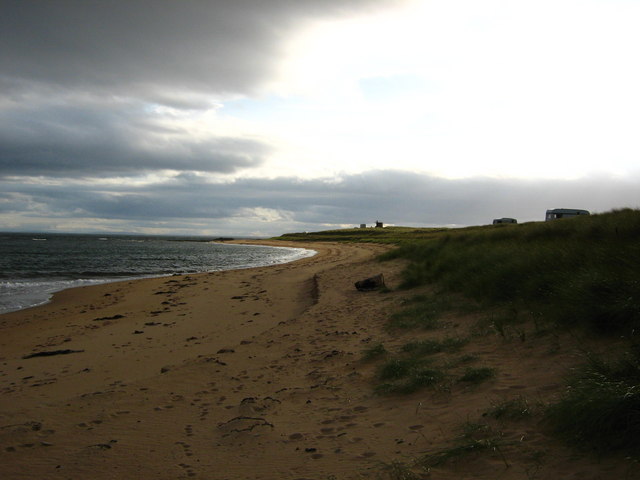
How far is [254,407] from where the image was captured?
18.2ft

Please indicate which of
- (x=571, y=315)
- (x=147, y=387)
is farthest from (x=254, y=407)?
(x=571, y=315)

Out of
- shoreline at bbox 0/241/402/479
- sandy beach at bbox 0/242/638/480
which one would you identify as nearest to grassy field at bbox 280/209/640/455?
sandy beach at bbox 0/242/638/480

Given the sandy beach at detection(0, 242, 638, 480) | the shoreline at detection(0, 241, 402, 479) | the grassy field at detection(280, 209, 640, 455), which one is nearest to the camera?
the grassy field at detection(280, 209, 640, 455)

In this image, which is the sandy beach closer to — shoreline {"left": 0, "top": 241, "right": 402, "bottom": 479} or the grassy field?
shoreline {"left": 0, "top": 241, "right": 402, "bottom": 479}

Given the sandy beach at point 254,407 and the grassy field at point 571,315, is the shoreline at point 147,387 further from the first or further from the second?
the grassy field at point 571,315

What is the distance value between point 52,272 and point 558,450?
114 ft

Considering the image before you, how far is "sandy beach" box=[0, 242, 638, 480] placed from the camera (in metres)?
3.94

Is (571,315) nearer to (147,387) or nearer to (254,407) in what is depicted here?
(254,407)

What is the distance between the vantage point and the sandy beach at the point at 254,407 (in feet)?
12.9

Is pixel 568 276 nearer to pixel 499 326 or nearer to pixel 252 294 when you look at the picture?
pixel 499 326

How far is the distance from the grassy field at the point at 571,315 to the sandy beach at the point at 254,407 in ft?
0.89

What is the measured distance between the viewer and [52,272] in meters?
30.6

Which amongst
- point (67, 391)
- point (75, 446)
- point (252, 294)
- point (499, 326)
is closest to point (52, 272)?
point (252, 294)

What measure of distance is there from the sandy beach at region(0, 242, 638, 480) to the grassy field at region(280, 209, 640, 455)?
0.27m
